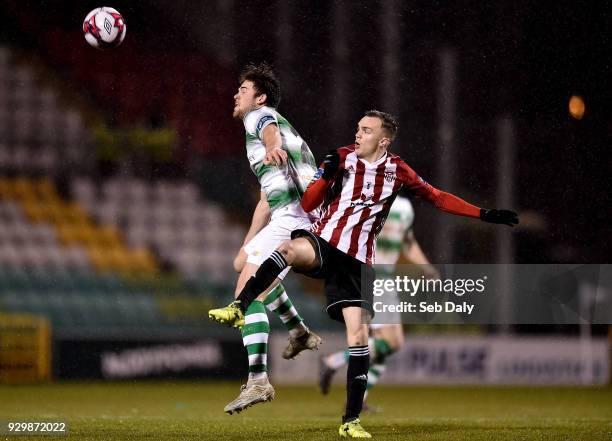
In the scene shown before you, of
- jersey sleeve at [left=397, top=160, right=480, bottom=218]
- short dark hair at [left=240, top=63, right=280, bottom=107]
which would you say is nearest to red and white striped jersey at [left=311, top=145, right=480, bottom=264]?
jersey sleeve at [left=397, top=160, right=480, bottom=218]

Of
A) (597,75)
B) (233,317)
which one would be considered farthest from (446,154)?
(233,317)

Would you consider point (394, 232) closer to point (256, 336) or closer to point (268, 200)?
point (268, 200)

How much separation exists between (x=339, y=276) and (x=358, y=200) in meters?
0.48

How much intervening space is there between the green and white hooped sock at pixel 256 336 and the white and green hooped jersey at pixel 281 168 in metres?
0.71

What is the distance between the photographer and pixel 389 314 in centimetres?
918

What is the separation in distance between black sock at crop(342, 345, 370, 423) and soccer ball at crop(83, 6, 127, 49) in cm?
316

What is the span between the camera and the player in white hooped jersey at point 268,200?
249 inches

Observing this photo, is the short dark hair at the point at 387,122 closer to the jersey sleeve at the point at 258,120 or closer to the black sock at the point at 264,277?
the jersey sleeve at the point at 258,120

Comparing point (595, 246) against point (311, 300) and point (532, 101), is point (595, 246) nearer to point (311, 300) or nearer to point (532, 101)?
point (532, 101)

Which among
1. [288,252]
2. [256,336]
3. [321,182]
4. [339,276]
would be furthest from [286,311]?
[321,182]

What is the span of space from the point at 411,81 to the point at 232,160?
3321mm

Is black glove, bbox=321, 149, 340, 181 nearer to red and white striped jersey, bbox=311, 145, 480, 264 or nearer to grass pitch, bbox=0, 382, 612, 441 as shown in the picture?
red and white striped jersey, bbox=311, 145, 480, 264

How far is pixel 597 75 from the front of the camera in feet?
41.4

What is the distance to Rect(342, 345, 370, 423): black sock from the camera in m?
6.02
